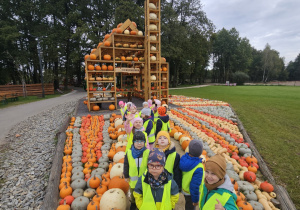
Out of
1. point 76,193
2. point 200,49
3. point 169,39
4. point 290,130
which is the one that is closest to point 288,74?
point 200,49

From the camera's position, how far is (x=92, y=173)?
13.5 feet

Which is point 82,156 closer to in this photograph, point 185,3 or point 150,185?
point 150,185

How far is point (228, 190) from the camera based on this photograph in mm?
1946

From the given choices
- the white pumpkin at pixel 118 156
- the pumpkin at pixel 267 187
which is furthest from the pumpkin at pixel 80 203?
the pumpkin at pixel 267 187

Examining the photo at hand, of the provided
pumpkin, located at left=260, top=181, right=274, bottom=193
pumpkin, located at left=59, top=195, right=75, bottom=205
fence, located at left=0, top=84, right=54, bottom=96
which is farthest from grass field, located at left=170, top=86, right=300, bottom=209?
fence, located at left=0, top=84, right=54, bottom=96

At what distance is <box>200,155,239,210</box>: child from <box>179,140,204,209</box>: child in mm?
455

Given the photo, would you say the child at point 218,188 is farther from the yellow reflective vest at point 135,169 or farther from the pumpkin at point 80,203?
the pumpkin at point 80,203

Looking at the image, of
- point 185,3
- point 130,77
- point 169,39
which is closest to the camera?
point 130,77

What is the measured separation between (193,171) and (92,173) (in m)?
Result: 2.76

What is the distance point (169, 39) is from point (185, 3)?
32.0 feet

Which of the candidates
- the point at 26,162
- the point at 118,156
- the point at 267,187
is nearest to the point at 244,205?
the point at 267,187

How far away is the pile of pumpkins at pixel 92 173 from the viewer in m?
3.12

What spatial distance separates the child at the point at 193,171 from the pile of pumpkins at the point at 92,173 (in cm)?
134

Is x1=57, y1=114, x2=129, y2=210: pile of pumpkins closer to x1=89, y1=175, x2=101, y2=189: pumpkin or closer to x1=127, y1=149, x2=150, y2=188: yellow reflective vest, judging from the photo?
x1=89, y1=175, x2=101, y2=189: pumpkin
